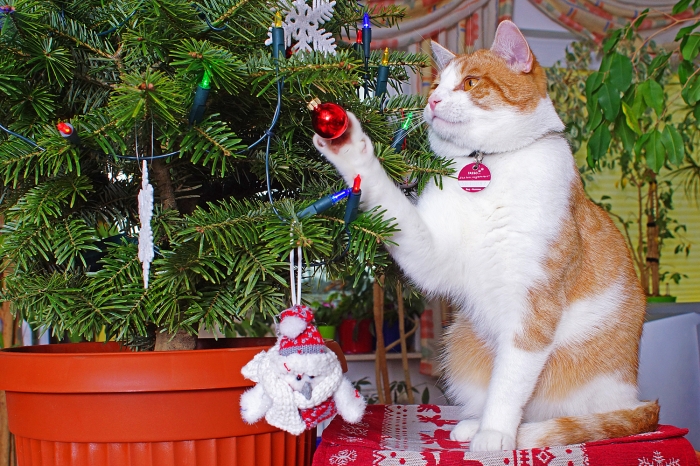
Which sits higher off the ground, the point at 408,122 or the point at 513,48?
the point at 513,48

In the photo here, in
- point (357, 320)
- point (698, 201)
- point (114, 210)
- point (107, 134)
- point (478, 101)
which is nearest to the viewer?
point (107, 134)

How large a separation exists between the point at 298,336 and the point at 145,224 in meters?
0.22

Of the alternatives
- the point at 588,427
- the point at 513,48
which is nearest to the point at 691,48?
the point at 513,48

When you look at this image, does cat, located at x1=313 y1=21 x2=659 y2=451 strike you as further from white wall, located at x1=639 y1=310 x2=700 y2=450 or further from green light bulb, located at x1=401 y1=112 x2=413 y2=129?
white wall, located at x1=639 y1=310 x2=700 y2=450

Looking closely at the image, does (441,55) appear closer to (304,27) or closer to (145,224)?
(304,27)

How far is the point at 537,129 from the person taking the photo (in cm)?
99

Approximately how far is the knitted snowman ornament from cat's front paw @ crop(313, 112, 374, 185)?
0.19m

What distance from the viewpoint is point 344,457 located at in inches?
29.0

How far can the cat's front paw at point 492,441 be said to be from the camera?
0.80 meters

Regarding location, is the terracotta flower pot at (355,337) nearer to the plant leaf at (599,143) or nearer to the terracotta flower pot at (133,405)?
the plant leaf at (599,143)

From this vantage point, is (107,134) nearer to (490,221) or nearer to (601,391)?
(490,221)

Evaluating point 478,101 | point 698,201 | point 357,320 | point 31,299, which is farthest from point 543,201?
point 698,201

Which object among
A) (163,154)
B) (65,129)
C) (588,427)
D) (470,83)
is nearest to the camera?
(65,129)

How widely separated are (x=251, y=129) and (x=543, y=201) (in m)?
0.45
